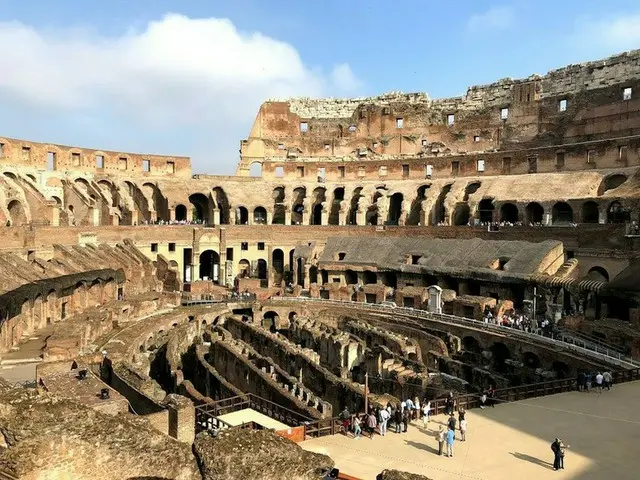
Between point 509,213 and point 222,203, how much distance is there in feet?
88.2

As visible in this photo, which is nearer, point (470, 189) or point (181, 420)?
point (181, 420)

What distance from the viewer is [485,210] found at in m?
45.1

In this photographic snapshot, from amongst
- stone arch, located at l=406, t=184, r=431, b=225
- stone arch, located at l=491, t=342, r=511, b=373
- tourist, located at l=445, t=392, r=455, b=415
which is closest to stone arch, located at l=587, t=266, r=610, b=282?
stone arch, located at l=491, t=342, r=511, b=373

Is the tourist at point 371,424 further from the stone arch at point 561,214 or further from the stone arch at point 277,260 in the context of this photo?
the stone arch at point 277,260

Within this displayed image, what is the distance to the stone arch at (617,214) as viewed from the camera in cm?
3562

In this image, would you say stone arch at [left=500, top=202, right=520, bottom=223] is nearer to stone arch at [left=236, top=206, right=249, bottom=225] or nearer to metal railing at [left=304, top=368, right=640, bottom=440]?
stone arch at [left=236, top=206, right=249, bottom=225]

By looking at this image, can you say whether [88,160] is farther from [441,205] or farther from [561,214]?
[561,214]

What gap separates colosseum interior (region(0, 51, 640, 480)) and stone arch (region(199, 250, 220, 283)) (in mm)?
352

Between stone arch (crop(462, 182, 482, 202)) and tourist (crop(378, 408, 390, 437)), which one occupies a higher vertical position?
stone arch (crop(462, 182, 482, 202))

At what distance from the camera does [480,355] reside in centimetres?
2716

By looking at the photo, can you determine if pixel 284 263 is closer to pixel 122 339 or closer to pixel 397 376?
pixel 122 339

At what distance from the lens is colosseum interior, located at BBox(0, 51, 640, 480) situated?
13.7 metres

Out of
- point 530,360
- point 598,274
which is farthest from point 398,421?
point 598,274

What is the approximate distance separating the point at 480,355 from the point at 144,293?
22.6 metres
